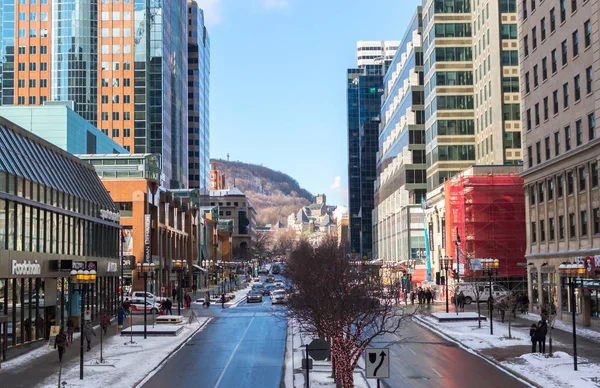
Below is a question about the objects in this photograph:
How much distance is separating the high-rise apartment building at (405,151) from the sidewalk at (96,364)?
66567 mm

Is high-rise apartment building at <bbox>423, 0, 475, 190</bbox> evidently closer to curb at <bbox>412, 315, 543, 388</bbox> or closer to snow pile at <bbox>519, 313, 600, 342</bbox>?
snow pile at <bbox>519, 313, 600, 342</bbox>

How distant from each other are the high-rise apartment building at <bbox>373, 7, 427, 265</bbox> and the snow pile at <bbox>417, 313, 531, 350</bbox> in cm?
5287

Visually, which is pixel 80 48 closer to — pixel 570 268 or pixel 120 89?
pixel 120 89

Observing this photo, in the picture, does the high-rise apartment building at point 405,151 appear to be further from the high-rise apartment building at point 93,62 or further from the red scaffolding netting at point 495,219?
the high-rise apartment building at point 93,62

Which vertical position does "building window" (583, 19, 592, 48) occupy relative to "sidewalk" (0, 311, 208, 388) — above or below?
above

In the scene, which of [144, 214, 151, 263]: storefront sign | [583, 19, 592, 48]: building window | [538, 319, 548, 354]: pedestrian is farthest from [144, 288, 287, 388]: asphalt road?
[144, 214, 151, 263]: storefront sign

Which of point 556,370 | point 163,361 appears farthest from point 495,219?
point 163,361

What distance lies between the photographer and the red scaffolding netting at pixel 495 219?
257 feet

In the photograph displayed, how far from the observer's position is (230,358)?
37500mm

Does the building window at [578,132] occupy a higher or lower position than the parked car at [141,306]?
higher

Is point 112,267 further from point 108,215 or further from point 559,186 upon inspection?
point 559,186

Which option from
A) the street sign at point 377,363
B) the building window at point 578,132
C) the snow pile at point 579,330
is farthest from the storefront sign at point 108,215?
the street sign at point 377,363

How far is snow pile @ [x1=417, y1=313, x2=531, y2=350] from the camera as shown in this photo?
4141cm

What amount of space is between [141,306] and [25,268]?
31.4 m
